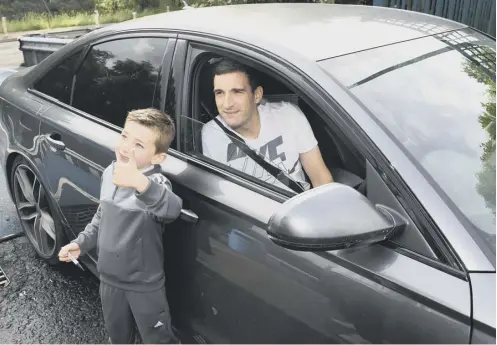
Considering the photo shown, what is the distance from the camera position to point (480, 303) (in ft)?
4.33

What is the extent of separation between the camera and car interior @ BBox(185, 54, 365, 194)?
7.07 ft

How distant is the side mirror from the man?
0.60 meters

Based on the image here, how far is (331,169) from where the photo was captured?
2.29 metres

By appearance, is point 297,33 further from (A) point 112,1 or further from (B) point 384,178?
(A) point 112,1

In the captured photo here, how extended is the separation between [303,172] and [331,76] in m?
0.61

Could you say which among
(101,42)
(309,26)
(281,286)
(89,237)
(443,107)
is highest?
(309,26)

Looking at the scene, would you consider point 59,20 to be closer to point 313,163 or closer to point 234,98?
point 234,98

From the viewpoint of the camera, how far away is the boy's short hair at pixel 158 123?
2.02 meters

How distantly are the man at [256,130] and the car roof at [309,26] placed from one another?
0.63ft

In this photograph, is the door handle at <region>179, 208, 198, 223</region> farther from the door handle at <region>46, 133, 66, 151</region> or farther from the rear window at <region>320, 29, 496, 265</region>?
the door handle at <region>46, 133, 66, 151</region>

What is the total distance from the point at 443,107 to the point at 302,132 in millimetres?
629

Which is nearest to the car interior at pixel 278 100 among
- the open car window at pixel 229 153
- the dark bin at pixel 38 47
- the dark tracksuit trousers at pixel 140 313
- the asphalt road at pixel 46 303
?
the open car window at pixel 229 153

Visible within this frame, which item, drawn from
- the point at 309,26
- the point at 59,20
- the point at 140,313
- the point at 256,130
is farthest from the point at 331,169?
the point at 59,20

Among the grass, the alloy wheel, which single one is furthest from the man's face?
the grass
